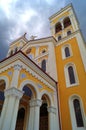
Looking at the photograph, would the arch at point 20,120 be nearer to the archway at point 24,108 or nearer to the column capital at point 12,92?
the archway at point 24,108

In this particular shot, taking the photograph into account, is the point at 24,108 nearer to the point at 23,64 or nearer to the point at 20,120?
the point at 20,120

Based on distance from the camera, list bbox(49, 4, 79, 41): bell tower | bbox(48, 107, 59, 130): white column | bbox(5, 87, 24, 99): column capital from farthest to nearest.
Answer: bbox(49, 4, 79, 41): bell tower < bbox(48, 107, 59, 130): white column < bbox(5, 87, 24, 99): column capital

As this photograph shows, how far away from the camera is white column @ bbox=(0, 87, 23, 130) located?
5514 millimetres

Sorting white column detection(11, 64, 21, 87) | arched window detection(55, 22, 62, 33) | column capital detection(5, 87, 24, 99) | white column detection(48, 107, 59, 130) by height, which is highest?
arched window detection(55, 22, 62, 33)

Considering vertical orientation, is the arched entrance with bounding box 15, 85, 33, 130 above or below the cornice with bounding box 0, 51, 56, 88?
below

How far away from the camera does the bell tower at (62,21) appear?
18.7 m

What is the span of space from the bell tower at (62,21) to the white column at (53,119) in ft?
41.8

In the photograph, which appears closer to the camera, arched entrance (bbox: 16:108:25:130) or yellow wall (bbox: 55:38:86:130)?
yellow wall (bbox: 55:38:86:130)

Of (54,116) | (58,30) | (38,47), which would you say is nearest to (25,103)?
(54,116)

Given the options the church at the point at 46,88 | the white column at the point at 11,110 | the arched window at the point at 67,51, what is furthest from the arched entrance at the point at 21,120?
the arched window at the point at 67,51

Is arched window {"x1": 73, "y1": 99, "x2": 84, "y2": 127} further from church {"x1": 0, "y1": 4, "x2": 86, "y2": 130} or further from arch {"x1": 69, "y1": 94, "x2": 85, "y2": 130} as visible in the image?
arch {"x1": 69, "y1": 94, "x2": 85, "y2": 130}

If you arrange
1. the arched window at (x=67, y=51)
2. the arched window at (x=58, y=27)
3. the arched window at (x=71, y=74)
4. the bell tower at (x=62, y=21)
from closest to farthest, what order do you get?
the arched window at (x=71, y=74) → the arched window at (x=67, y=51) → the bell tower at (x=62, y=21) → the arched window at (x=58, y=27)

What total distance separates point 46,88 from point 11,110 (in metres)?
4.22

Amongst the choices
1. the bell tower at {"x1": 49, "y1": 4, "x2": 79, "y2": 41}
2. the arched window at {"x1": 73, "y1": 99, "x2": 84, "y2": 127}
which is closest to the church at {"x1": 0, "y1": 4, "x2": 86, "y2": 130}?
the arched window at {"x1": 73, "y1": 99, "x2": 84, "y2": 127}
